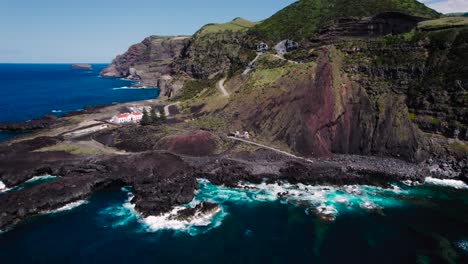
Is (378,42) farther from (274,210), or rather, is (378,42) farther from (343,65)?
(274,210)

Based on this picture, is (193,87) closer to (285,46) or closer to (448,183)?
(285,46)

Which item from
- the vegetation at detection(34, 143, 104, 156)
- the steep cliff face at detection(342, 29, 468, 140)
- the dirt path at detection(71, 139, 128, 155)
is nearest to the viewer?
the vegetation at detection(34, 143, 104, 156)

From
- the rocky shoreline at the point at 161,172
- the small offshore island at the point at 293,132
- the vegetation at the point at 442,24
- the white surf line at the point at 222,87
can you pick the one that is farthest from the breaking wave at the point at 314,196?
the vegetation at the point at 442,24

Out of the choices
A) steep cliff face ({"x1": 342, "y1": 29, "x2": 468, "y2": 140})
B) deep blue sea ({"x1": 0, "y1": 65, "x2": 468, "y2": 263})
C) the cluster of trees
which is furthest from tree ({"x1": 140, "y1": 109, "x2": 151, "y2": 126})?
steep cliff face ({"x1": 342, "y1": 29, "x2": 468, "y2": 140})

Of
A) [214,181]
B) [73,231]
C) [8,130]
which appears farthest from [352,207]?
[8,130]

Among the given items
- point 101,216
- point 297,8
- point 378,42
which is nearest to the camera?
point 101,216

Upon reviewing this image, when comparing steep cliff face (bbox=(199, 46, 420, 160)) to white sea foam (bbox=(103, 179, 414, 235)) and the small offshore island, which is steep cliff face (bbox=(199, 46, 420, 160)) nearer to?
the small offshore island

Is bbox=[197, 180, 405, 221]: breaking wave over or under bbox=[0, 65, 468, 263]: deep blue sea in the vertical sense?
over

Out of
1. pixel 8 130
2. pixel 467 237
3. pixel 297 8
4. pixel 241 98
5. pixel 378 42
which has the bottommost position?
pixel 467 237
